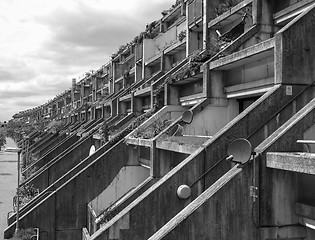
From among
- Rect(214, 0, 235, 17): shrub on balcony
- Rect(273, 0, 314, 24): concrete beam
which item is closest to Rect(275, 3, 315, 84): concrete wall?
Rect(273, 0, 314, 24): concrete beam

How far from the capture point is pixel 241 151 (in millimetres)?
7301

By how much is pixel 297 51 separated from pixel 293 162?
151 inches

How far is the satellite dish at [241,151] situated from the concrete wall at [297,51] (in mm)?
2793

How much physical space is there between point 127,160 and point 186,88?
450 cm

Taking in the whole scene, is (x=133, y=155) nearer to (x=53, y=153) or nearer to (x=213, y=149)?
(x=213, y=149)

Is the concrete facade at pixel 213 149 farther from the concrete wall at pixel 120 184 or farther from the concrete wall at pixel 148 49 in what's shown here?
the concrete wall at pixel 148 49

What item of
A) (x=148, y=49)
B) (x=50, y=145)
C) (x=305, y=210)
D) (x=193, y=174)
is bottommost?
(x=50, y=145)

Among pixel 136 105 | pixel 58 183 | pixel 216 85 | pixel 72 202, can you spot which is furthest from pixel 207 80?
pixel 136 105

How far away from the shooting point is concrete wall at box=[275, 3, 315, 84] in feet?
30.1

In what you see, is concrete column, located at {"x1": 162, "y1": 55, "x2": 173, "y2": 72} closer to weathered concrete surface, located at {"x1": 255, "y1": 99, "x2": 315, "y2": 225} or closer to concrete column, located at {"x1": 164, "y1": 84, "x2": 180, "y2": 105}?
concrete column, located at {"x1": 164, "y1": 84, "x2": 180, "y2": 105}

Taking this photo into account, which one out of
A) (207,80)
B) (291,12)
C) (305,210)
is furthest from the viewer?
(207,80)

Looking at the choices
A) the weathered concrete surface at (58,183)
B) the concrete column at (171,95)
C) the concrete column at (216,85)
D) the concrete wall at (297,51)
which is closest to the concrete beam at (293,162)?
the concrete wall at (297,51)

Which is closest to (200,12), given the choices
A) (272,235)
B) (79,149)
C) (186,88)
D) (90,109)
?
(186,88)

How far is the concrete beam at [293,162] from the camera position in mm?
6239
